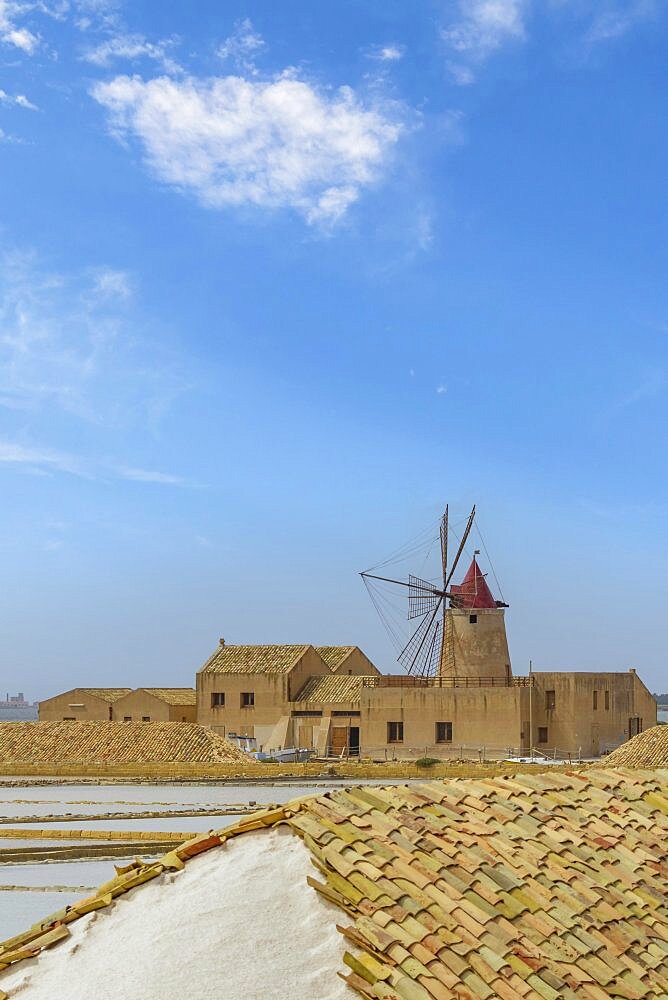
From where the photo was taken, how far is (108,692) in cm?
3366

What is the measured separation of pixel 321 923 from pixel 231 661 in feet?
88.7

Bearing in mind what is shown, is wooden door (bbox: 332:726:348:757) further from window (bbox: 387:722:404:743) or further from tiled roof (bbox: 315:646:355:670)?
tiled roof (bbox: 315:646:355:670)

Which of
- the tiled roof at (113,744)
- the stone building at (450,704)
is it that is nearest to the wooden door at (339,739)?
the stone building at (450,704)

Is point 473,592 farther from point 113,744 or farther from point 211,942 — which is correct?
point 211,942

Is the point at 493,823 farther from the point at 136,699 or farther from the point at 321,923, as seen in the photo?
the point at 136,699

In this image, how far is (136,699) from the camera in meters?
32.1

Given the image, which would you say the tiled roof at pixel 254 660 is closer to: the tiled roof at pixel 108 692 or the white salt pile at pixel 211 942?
the tiled roof at pixel 108 692

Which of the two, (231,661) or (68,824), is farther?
(231,661)

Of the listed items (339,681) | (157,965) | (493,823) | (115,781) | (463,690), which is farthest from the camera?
(339,681)

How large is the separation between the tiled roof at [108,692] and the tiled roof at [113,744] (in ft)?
21.2

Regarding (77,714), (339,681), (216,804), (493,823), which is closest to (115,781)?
(216,804)

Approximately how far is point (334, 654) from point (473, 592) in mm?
6644

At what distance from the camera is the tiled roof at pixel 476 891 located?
163 inches

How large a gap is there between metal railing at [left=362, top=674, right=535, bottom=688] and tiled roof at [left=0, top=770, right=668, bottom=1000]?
20.7 meters
